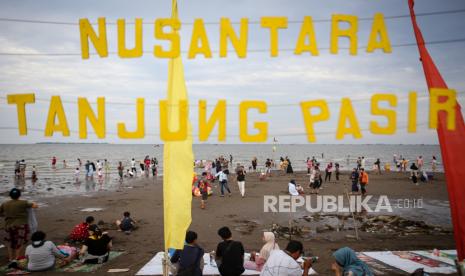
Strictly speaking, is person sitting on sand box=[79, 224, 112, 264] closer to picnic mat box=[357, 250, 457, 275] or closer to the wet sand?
the wet sand

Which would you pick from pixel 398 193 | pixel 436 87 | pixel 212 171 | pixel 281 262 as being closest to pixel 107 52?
pixel 281 262

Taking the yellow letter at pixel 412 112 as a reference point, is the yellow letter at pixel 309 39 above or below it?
above

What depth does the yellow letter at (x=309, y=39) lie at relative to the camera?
238 inches

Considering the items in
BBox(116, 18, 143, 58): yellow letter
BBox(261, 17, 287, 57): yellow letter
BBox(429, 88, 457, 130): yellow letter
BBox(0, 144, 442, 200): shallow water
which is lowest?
BBox(0, 144, 442, 200): shallow water

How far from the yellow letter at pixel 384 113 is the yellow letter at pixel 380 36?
0.97 metres

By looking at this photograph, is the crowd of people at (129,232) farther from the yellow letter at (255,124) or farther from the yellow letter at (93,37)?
the yellow letter at (93,37)

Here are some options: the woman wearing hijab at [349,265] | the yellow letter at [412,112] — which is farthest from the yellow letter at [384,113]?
the woman wearing hijab at [349,265]

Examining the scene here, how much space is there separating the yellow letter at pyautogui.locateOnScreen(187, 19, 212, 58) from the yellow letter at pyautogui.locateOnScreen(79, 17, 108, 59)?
166 centimetres

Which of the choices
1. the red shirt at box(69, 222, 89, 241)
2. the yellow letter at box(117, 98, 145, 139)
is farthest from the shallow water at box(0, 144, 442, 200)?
the yellow letter at box(117, 98, 145, 139)

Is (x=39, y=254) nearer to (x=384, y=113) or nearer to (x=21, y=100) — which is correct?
Answer: (x=21, y=100)

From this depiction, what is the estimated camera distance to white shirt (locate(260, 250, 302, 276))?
5.00 metres

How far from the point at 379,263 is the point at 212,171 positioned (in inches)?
919

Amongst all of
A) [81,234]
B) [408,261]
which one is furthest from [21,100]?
[408,261]

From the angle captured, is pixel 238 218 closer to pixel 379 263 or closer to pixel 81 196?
pixel 379 263
